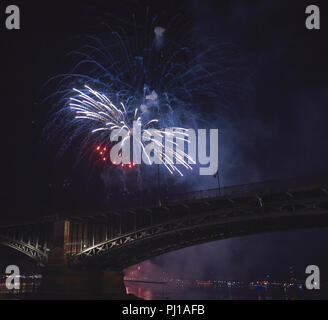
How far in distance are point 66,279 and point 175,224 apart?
19.2 meters

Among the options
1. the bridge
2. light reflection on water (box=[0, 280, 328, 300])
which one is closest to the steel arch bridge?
the bridge

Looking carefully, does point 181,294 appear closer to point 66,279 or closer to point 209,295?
point 209,295

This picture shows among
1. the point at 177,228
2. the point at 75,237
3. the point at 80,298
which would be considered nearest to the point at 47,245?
the point at 75,237

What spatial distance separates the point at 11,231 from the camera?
7556cm

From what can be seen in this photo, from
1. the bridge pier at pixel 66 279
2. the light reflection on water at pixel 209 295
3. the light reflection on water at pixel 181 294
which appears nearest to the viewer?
the bridge pier at pixel 66 279

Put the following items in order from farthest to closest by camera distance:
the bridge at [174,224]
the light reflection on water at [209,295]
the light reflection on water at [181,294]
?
the light reflection on water at [209,295] → the light reflection on water at [181,294] → the bridge at [174,224]

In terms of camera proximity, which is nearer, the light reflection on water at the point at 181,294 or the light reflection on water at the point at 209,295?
the light reflection on water at the point at 181,294

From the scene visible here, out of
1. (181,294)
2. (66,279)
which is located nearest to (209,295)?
(181,294)

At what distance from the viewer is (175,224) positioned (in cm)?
5406

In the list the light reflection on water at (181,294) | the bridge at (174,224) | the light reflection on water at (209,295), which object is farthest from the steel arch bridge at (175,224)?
the light reflection on water at (209,295)

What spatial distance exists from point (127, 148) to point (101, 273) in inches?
971

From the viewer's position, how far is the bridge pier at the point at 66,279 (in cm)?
5678

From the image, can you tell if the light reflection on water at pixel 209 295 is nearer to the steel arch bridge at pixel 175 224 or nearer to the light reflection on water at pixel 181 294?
the light reflection on water at pixel 181 294

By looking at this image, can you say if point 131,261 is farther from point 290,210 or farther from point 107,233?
point 290,210
